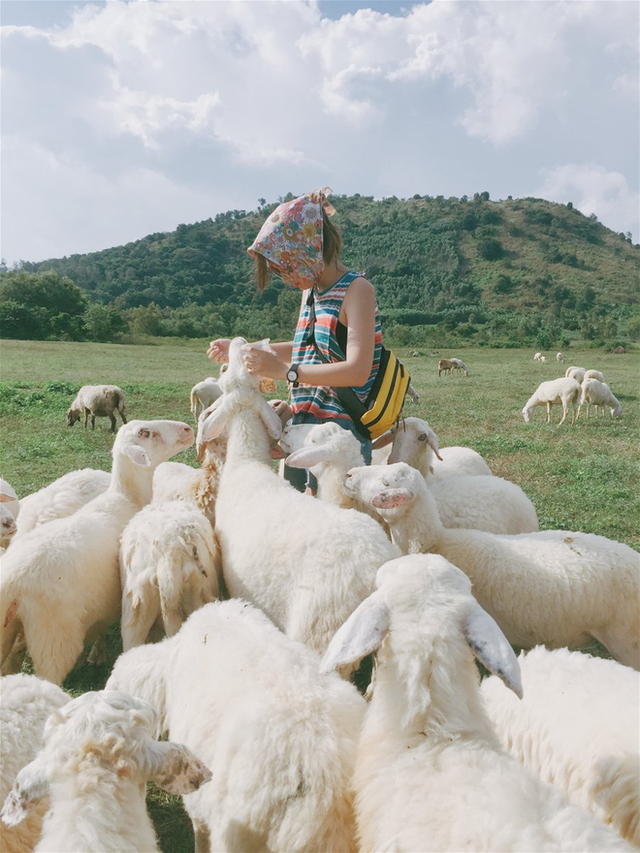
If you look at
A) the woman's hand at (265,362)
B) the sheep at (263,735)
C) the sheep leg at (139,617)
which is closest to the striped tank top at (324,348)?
the woman's hand at (265,362)

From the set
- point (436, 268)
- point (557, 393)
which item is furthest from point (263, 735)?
point (436, 268)

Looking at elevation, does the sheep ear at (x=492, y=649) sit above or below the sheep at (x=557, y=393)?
above

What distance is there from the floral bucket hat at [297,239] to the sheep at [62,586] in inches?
66.9

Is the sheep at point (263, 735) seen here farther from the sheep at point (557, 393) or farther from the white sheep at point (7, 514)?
the sheep at point (557, 393)

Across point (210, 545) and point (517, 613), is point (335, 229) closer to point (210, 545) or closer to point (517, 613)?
point (210, 545)

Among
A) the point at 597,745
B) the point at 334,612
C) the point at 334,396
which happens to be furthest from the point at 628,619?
the point at 334,396

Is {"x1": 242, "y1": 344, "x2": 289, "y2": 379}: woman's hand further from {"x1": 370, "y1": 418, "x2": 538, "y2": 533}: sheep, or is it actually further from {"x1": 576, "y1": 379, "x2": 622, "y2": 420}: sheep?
{"x1": 576, "y1": 379, "x2": 622, "y2": 420}: sheep

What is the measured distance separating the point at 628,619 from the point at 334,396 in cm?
223

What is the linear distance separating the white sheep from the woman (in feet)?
6.32

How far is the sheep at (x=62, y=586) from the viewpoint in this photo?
3625 mm

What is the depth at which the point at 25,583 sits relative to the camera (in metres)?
3.64

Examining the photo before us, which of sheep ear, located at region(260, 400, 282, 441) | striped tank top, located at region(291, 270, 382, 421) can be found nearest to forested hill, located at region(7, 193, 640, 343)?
sheep ear, located at region(260, 400, 282, 441)

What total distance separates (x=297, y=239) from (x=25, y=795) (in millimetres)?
3029

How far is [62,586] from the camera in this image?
372 cm
